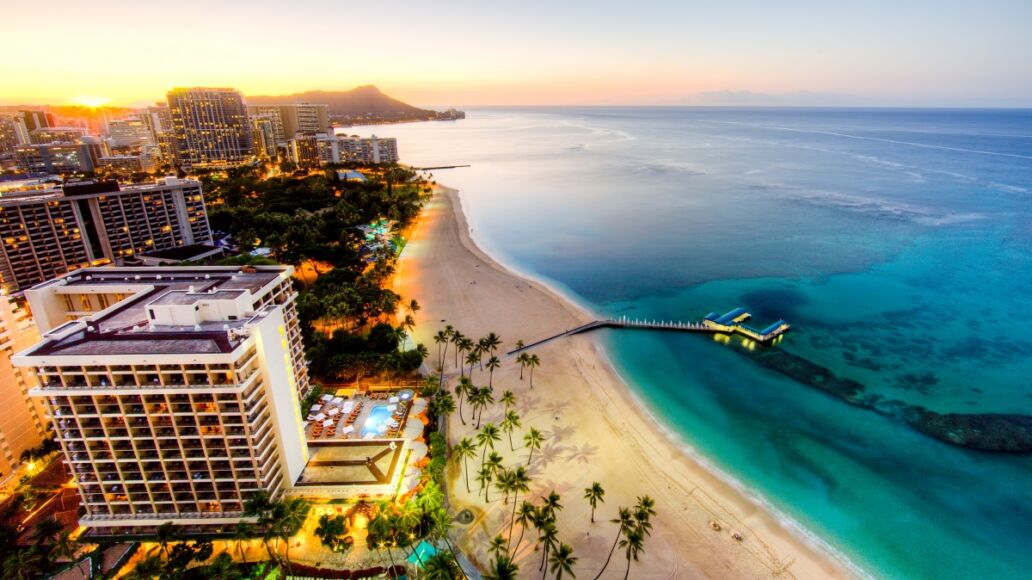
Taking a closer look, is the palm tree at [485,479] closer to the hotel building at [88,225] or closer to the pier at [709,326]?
the pier at [709,326]

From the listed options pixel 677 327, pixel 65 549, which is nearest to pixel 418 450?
pixel 65 549

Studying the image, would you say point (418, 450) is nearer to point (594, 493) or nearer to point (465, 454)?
point (465, 454)

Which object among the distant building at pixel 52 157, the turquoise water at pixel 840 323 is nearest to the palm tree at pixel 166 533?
the turquoise water at pixel 840 323

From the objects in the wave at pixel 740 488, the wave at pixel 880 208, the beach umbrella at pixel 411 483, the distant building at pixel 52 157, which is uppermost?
the distant building at pixel 52 157

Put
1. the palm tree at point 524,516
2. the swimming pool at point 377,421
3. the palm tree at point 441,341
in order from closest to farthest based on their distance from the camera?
the palm tree at point 524,516
the swimming pool at point 377,421
the palm tree at point 441,341

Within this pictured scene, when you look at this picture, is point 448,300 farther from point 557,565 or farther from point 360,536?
point 557,565

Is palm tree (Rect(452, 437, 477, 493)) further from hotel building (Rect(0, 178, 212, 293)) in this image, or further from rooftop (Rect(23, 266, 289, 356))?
hotel building (Rect(0, 178, 212, 293))

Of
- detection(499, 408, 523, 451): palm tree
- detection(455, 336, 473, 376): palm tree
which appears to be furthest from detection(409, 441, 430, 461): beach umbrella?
detection(455, 336, 473, 376): palm tree

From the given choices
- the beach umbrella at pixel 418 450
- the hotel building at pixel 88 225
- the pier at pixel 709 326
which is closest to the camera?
the beach umbrella at pixel 418 450
